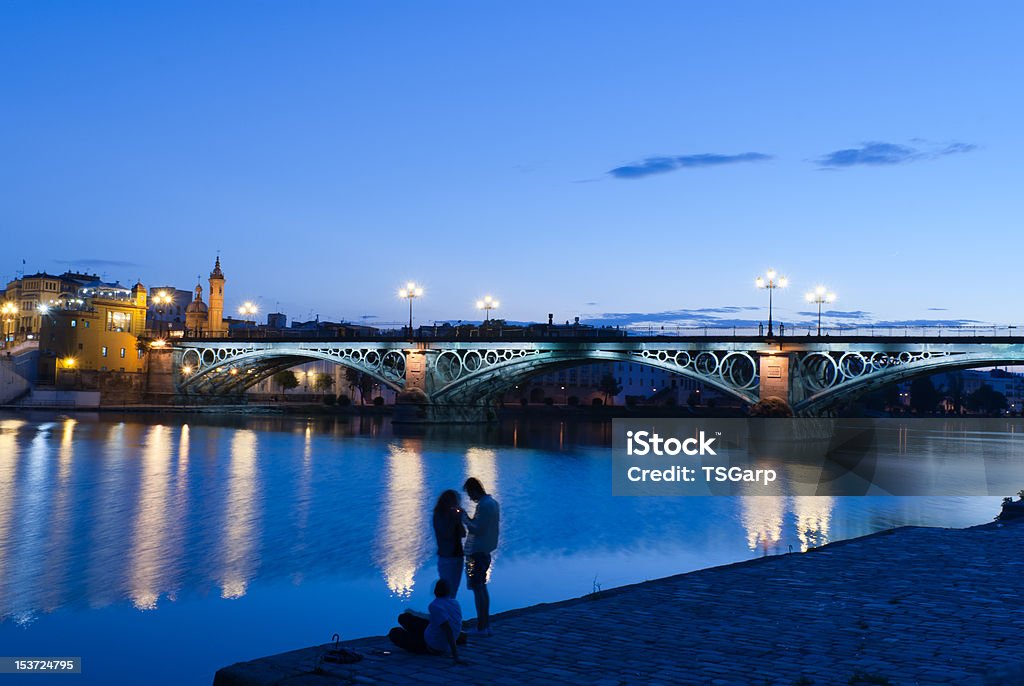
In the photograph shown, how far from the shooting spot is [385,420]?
9788cm

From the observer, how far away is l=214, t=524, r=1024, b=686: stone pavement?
349 inches

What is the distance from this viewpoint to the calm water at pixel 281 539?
15273 mm

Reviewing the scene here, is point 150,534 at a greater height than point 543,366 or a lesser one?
lesser

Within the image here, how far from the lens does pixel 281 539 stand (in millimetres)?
24844

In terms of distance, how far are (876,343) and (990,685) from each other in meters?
53.2

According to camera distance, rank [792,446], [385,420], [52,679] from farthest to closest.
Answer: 1. [385,420]
2. [792,446]
3. [52,679]

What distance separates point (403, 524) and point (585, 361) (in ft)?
158

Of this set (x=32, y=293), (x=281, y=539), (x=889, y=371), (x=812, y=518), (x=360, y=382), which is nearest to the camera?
(x=281, y=539)

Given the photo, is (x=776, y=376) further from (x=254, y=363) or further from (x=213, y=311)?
(x=213, y=311)

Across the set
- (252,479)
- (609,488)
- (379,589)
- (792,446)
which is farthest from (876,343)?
(379,589)

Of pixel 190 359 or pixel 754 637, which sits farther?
pixel 190 359

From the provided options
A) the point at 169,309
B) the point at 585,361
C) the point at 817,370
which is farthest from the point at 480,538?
the point at 169,309

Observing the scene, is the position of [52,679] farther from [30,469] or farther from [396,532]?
[30,469]

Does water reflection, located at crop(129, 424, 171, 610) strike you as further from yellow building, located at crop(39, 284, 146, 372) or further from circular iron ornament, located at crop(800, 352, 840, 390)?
yellow building, located at crop(39, 284, 146, 372)
